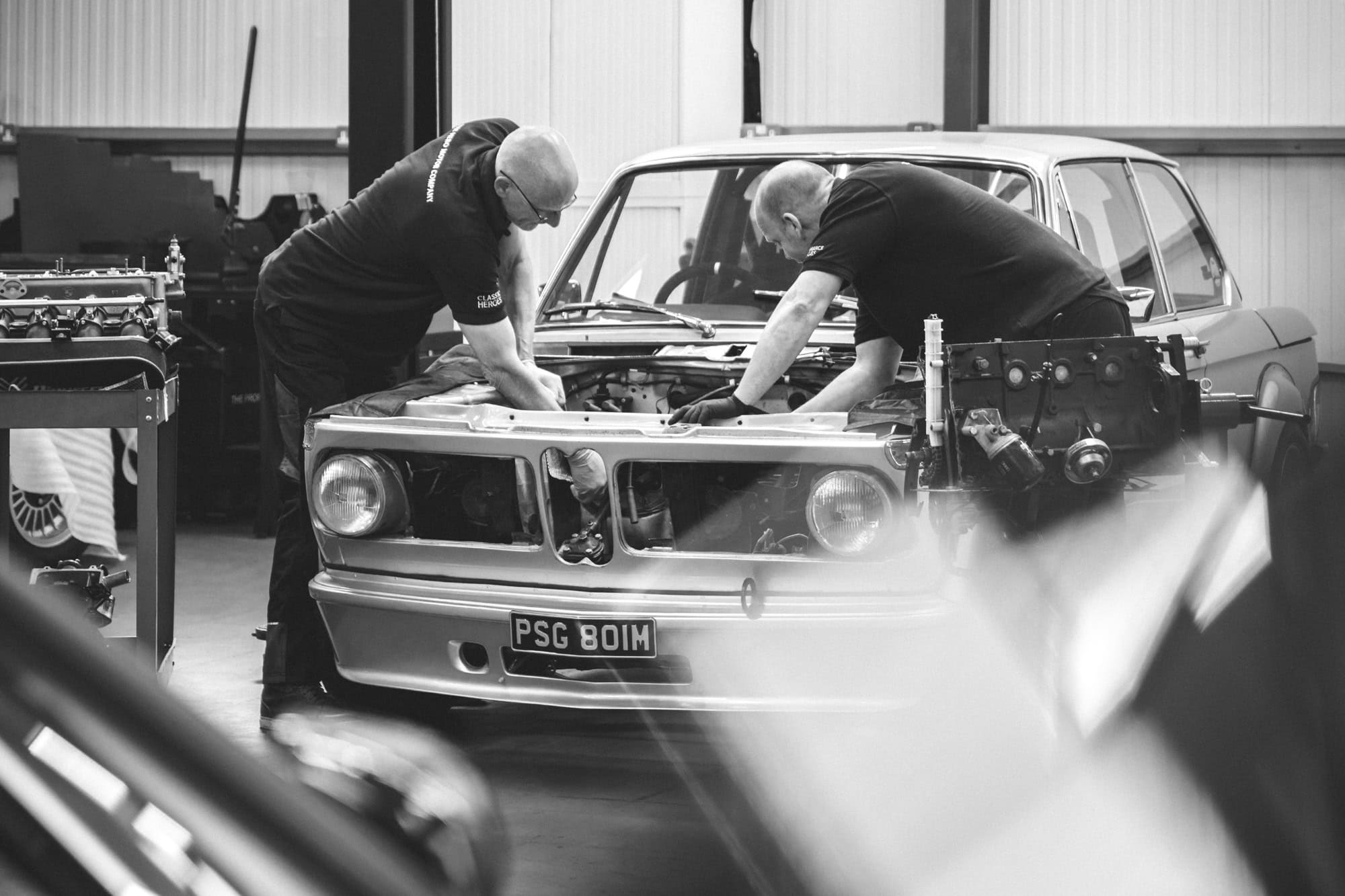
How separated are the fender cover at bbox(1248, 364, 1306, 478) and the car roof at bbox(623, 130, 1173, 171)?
1048 millimetres

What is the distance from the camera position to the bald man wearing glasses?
368cm

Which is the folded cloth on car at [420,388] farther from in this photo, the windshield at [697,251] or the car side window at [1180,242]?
the car side window at [1180,242]

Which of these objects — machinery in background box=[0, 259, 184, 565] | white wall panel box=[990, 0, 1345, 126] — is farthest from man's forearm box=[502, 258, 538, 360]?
white wall panel box=[990, 0, 1345, 126]

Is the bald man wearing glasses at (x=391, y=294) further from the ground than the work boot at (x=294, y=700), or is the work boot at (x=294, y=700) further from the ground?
the bald man wearing glasses at (x=391, y=294)

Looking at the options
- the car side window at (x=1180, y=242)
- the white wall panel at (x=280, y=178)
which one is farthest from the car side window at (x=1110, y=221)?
the white wall panel at (x=280, y=178)

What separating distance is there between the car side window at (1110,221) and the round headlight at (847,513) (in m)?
1.70

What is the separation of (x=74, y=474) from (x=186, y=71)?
250 inches

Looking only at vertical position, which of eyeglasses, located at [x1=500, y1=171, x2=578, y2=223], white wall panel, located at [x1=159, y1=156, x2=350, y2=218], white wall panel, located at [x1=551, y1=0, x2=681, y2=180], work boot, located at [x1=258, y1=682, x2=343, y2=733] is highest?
white wall panel, located at [x1=551, y1=0, x2=681, y2=180]

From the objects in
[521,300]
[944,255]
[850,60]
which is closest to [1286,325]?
[944,255]

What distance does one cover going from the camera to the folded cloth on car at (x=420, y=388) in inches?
137

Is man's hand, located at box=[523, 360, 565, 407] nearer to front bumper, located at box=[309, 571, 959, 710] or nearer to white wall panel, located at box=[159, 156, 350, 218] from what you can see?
front bumper, located at box=[309, 571, 959, 710]

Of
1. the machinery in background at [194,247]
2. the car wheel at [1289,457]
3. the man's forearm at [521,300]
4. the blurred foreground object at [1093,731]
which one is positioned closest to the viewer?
the blurred foreground object at [1093,731]

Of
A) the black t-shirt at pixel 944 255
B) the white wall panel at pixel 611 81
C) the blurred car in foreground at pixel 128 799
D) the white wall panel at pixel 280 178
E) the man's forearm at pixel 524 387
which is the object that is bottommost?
the blurred car in foreground at pixel 128 799

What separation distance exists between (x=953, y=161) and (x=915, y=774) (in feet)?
6.95
